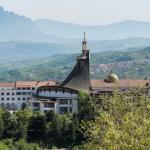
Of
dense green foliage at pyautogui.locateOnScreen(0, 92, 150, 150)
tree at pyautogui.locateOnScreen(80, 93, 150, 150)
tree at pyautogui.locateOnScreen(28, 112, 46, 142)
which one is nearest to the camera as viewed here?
tree at pyautogui.locateOnScreen(80, 93, 150, 150)

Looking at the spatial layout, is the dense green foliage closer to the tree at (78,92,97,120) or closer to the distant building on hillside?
the tree at (78,92,97,120)

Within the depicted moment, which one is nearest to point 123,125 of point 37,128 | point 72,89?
point 37,128

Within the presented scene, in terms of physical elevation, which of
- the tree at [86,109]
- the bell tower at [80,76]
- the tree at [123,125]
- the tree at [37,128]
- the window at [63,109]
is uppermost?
the bell tower at [80,76]

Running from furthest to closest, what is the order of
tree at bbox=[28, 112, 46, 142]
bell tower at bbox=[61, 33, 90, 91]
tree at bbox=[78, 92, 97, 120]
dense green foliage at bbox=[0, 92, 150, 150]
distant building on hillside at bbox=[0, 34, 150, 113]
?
bell tower at bbox=[61, 33, 90, 91]
distant building on hillside at bbox=[0, 34, 150, 113]
tree at bbox=[28, 112, 46, 142]
tree at bbox=[78, 92, 97, 120]
dense green foliage at bbox=[0, 92, 150, 150]

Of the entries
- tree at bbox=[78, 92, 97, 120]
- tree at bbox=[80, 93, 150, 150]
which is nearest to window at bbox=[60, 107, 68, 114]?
tree at bbox=[78, 92, 97, 120]

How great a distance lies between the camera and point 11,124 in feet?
184

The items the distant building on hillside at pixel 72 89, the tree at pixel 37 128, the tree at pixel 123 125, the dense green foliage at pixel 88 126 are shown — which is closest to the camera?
the tree at pixel 123 125

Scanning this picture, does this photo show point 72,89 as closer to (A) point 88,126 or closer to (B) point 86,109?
(B) point 86,109

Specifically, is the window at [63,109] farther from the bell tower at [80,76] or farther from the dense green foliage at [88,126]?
the dense green foliage at [88,126]

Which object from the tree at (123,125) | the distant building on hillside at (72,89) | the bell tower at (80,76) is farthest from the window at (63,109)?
the tree at (123,125)

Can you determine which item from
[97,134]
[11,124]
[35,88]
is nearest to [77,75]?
[35,88]

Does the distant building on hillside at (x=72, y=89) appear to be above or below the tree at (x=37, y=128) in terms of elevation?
above

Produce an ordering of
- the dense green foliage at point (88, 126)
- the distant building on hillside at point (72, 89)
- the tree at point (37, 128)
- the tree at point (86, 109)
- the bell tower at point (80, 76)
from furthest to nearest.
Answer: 1. the bell tower at point (80, 76)
2. the distant building on hillside at point (72, 89)
3. the tree at point (37, 128)
4. the tree at point (86, 109)
5. the dense green foliage at point (88, 126)

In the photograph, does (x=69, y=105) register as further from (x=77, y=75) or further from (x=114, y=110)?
(x=114, y=110)
